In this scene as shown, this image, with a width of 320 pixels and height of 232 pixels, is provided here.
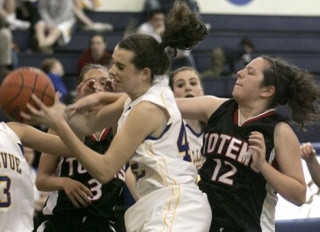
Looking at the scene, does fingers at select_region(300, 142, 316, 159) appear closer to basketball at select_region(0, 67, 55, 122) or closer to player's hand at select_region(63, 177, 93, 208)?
player's hand at select_region(63, 177, 93, 208)

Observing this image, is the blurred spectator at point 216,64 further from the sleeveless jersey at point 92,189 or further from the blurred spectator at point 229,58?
the sleeveless jersey at point 92,189

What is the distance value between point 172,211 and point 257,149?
51 cm

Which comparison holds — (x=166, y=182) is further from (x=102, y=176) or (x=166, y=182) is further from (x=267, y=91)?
(x=267, y=91)

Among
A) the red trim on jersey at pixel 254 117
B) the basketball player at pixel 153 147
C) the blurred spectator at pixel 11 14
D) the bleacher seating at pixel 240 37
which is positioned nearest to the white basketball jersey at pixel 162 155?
the basketball player at pixel 153 147

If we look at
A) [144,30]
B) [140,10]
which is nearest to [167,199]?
[144,30]

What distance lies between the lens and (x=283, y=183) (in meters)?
3.87

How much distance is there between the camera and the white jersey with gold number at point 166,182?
12.1ft

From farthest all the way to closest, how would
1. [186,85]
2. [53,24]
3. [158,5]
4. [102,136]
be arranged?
[158,5]
[53,24]
[186,85]
[102,136]

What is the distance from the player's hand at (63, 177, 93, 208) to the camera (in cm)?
435

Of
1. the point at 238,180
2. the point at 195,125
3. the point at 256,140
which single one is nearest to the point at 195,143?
the point at 195,125

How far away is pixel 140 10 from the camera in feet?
39.9

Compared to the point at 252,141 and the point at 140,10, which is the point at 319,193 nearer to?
the point at 252,141

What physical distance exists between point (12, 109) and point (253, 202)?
49.0 inches

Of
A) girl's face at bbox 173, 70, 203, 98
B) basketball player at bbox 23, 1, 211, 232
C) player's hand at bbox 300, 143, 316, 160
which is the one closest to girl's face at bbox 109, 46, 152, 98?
basketball player at bbox 23, 1, 211, 232
